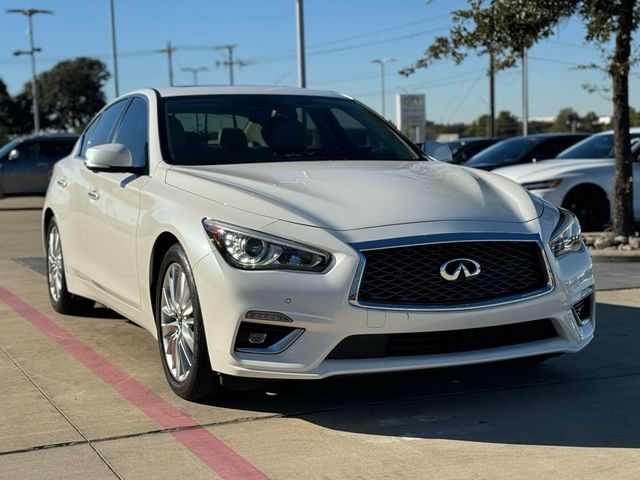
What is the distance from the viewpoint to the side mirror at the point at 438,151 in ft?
21.6

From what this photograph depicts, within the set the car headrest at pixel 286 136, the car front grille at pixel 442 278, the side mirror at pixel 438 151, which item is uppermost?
the car headrest at pixel 286 136

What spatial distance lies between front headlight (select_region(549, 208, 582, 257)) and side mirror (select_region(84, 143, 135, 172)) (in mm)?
2463

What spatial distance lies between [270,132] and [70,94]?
102 m

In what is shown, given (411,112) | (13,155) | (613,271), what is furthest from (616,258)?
(411,112)

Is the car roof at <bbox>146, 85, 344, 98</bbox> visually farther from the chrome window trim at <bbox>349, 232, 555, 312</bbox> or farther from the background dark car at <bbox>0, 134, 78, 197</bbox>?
the background dark car at <bbox>0, 134, 78, 197</bbox>

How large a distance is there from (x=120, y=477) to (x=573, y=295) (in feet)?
7.74

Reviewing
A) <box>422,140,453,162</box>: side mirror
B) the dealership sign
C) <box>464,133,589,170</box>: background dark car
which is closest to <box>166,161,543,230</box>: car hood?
<box>422,140,453,162</box>: side mirror

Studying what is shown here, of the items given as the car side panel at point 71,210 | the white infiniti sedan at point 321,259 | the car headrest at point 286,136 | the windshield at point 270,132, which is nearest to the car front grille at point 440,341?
the white infiniti sedan at point 321,259

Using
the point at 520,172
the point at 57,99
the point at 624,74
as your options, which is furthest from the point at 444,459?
the point at 57,99

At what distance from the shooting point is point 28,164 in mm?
22594

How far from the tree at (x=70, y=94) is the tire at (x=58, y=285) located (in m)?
97.6

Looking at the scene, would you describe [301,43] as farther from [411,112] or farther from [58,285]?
[411,112]

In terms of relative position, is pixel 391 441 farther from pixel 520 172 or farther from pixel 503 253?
pixel 520 172

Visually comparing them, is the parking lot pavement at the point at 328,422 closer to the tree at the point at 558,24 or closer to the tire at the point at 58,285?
the tire at the point at 58,285
